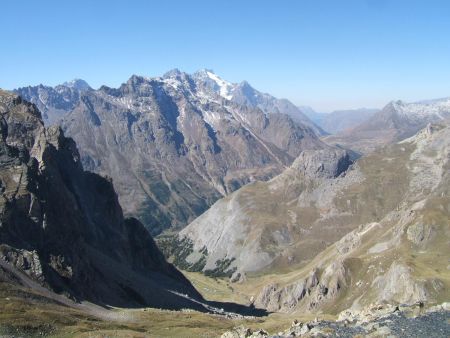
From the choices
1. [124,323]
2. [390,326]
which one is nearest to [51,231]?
[124,323]

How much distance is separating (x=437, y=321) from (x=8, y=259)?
80.0m

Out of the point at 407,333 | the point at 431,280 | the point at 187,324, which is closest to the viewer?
the point at 407,333

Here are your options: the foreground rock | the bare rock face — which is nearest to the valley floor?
the foreground rock

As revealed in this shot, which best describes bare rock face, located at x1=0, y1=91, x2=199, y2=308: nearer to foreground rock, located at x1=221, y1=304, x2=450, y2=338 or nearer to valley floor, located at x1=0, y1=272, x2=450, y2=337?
valley floor, located at x1=0, y1=272, x2=450, y2=337

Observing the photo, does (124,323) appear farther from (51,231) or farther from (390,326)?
(390,326)

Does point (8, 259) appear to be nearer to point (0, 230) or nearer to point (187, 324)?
point (0, 230)

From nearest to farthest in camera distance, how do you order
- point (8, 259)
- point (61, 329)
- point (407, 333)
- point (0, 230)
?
point (407, 333), point (61, 329), point (8, 259), point (0, 230)

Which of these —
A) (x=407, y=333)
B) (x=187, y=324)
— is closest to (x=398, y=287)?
(x=187, y=324)

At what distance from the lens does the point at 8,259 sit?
4011 inches

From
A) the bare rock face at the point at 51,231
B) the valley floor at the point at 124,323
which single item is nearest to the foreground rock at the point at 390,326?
the valley floor at the point at 124,323

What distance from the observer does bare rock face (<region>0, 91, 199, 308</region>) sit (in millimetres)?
110188

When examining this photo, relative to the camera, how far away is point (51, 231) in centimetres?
12350

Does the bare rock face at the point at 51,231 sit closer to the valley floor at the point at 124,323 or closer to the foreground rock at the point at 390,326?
the valley floor at the point at 124,323

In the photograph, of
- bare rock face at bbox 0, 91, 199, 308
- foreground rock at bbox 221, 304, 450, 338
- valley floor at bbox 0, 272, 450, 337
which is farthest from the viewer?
bare rock face at bbox 0, 91, 199, 308
